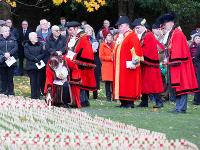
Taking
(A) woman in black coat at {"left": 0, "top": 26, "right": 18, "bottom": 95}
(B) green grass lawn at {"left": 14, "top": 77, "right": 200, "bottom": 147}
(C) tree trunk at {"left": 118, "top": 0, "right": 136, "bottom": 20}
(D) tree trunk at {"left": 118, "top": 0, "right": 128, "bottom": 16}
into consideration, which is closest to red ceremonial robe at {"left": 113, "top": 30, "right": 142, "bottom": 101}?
(B) green grass lawn at {"left": 14, "top": 77, "right": 200, "bottom": 147}

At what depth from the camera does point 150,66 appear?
1573 centimetres

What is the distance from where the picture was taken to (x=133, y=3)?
31.6 m

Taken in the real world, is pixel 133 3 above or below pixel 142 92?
above

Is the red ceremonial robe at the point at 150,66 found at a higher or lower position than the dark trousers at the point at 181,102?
higher

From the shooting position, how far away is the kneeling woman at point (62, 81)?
15.5 m

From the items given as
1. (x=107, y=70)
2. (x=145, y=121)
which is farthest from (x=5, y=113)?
(x=107, y=70)

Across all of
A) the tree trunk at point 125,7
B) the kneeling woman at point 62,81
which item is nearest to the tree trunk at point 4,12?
the tree trunk at point 125,7

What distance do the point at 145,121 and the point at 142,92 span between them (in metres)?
2.80

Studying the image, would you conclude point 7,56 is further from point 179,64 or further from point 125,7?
point 125,7

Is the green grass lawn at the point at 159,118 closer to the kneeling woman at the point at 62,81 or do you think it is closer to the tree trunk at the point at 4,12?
the kneeling woman at the point at 62,81

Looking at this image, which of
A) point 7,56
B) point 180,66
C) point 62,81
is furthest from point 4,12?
point 180,66

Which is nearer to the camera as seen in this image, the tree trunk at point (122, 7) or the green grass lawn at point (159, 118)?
the green grass lawn at point (159, 118)

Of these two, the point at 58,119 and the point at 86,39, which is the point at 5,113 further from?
the point at 86,39

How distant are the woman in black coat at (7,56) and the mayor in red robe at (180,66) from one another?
5.21 meters
